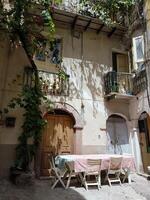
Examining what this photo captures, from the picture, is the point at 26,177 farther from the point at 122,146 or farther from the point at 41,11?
the point at 41,11

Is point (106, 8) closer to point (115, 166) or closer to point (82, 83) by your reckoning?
point (82, 83)

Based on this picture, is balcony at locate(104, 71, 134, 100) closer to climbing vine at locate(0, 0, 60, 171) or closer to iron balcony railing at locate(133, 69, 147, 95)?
iron balcony railing at locate(133, 69, 147, 95)

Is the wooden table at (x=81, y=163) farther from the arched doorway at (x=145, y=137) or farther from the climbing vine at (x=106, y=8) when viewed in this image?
the climbing vine at (x=106, y=8)

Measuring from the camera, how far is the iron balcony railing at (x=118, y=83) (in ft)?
30.8

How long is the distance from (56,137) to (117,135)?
9.85 feet

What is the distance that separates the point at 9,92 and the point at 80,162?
154 inches

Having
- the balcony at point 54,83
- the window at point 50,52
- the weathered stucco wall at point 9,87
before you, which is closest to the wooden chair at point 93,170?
the weathered stucco wall at point 9,87

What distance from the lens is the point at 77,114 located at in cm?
889

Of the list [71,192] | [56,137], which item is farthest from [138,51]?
[71,192]

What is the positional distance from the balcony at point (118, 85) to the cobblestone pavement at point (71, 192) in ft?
12.7

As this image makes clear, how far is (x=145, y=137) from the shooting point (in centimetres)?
901

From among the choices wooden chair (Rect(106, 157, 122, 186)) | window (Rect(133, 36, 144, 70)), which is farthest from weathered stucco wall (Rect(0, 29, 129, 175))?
wooden chair (Rect(106, 157, 122, 186))

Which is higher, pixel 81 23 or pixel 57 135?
pixel 81 23

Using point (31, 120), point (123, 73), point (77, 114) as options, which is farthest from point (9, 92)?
point (123, 73)
